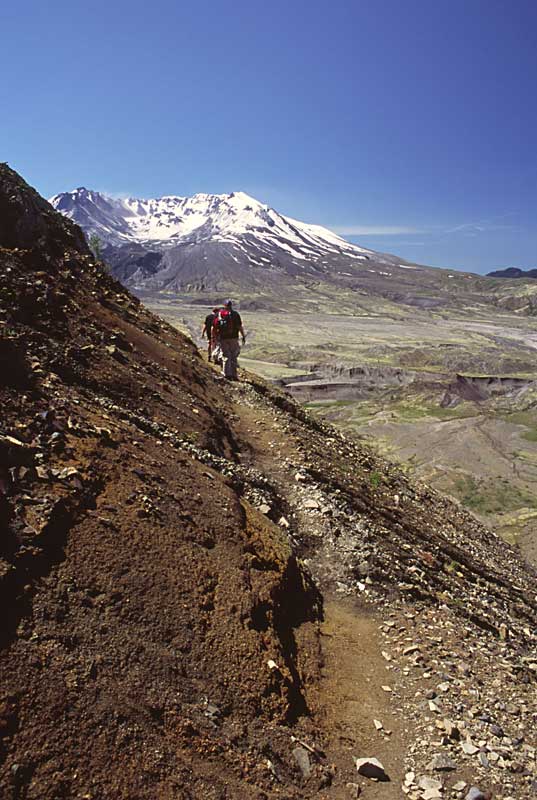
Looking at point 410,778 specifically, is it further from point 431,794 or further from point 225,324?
point 225,324

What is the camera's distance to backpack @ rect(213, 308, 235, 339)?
14.8 meters

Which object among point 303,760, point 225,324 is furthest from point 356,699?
point 225,324

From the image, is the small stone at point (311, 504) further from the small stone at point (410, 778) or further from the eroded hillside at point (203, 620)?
the small stone at point (410, 778)

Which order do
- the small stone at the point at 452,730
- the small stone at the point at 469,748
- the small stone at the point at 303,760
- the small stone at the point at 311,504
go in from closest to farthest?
the small stone at the point at 303,760
the small stone at the point at 469,748
the small stone at the point at 452,730
the small stone at the point at 311,504

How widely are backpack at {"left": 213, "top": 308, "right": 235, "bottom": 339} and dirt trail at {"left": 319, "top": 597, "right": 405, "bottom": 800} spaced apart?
9.27 metres

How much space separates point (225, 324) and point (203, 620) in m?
10.9

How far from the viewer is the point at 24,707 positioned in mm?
3471

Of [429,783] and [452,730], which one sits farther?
[452,730]

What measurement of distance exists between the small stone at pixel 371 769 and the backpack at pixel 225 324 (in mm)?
11557

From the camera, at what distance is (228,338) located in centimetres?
1490

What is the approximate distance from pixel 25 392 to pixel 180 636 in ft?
10.6

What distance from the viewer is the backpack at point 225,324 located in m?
Result: 14.8

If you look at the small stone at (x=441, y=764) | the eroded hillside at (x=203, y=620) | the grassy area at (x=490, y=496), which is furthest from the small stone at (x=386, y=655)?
the grassy area at (x=490, y=496)

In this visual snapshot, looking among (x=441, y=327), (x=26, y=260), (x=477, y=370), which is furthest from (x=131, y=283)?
(x=26, y=260)
